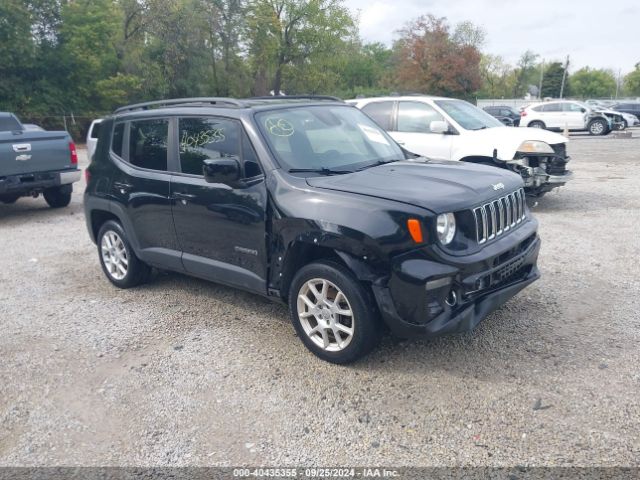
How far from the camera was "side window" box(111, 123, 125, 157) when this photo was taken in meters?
5.67

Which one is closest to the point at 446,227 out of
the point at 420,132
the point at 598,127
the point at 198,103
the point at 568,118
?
the point at 198,103

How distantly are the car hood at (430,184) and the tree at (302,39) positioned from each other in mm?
39917

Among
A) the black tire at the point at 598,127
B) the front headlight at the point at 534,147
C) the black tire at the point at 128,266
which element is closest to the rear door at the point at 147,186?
the black tire at the point at 128,266

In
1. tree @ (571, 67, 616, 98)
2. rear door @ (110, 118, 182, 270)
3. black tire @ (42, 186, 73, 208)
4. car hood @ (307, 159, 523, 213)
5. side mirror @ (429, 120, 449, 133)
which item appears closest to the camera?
car hood @ (307, 159, 523, 213)

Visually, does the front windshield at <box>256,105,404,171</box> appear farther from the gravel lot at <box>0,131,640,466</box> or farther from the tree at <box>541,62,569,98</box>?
the tree at <box>541,62,569,98</box>

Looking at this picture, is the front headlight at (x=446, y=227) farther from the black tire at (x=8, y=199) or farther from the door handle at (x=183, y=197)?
the black tire at (x=8, y=199)

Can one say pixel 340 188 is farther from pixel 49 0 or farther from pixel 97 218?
pixel 49 0

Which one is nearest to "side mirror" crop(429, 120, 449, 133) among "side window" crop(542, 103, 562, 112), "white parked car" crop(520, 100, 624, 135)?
"white parked car" crop(520, 100, 624, 135)

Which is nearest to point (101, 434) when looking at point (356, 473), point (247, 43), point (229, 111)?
point (356, 473)

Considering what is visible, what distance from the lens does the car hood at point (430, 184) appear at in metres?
3.74

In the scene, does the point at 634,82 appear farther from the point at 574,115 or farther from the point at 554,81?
the point at 574,115

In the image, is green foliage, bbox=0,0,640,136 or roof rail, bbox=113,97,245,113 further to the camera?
green foliage, bbox=0,0,640,136

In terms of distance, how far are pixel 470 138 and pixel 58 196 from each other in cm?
768

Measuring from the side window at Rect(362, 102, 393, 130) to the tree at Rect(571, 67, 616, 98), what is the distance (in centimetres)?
10644
